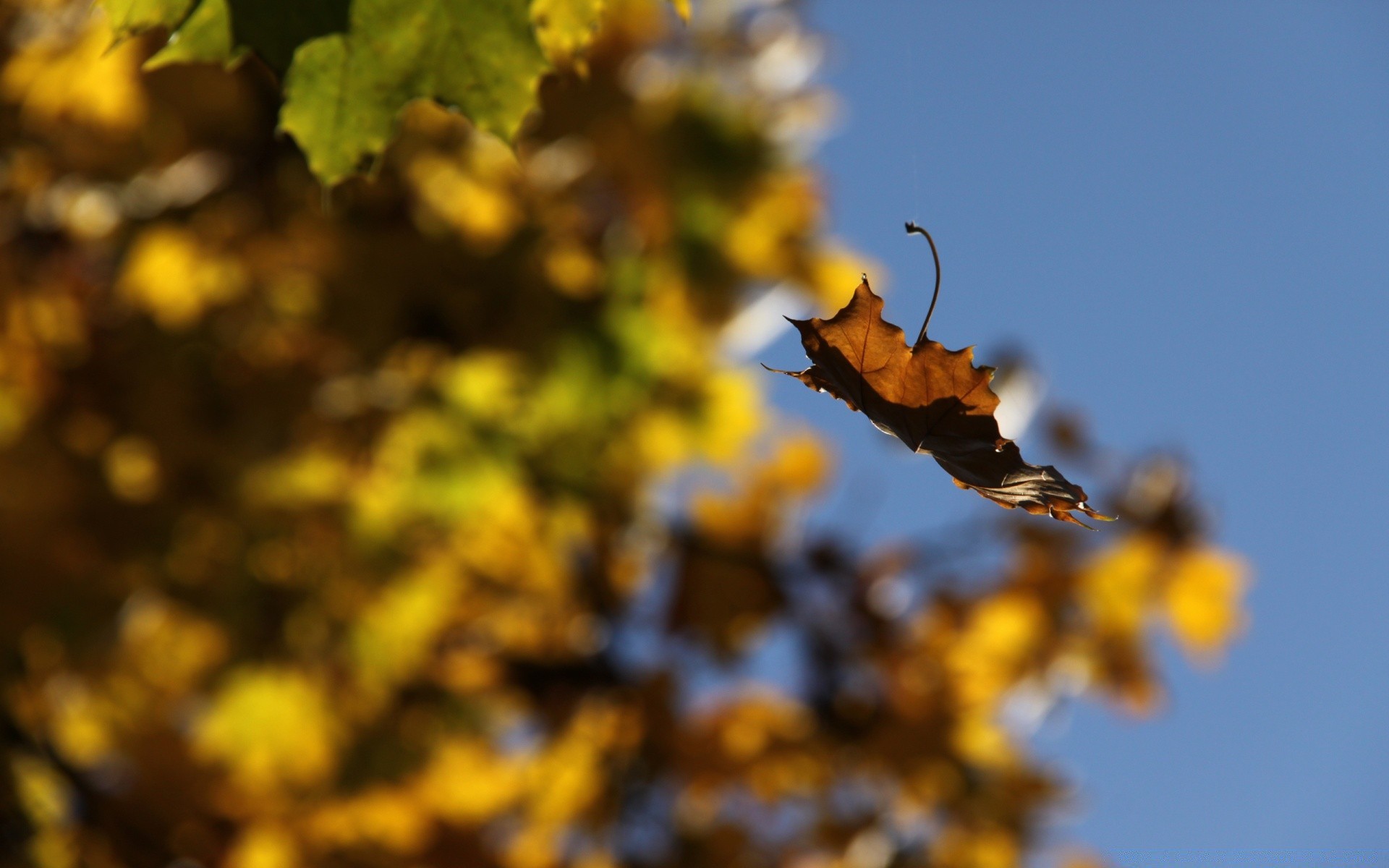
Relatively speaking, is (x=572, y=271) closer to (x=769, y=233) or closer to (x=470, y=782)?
(x=769, y=233)

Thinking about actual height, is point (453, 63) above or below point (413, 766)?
below

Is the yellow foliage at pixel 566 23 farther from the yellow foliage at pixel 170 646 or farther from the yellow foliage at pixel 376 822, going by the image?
the yellow foliage at pixel 170 646

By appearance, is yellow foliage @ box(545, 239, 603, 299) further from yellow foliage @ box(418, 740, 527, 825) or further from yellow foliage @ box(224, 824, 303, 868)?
yellow foliage @ box(224, 824, 303, 868)

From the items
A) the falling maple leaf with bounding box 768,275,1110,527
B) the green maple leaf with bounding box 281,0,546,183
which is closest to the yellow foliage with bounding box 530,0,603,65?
the green maple leaf with bounding box 281,0,546,183

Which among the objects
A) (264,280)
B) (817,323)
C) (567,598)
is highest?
(264,280)

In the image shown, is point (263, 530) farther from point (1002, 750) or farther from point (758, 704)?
point (1002, 750)

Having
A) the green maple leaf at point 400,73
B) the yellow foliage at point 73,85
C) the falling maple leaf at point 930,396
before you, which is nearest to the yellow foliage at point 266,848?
the yellow foliage at point 73,85

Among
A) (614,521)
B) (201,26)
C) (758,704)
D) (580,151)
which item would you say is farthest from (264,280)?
(201,26)
